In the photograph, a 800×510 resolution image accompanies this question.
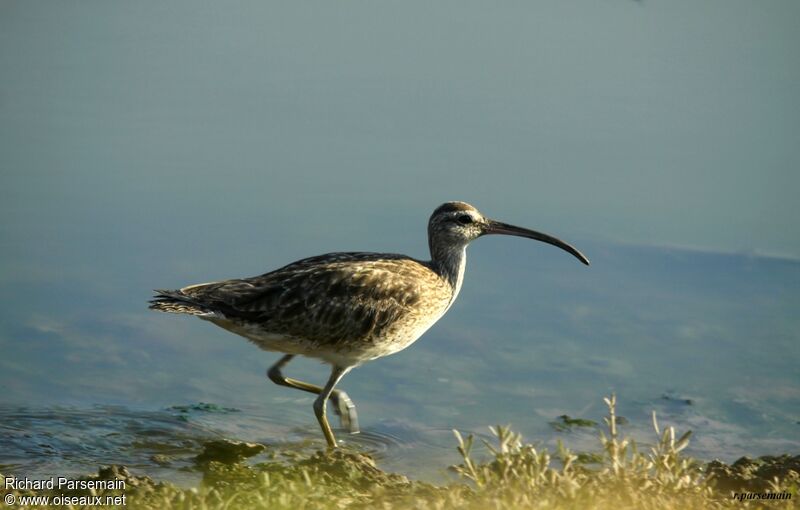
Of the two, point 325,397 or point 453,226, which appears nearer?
point 325,397

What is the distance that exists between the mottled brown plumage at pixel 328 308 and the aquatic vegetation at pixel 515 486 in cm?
129

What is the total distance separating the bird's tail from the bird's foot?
1238 mm

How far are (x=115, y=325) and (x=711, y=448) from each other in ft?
16.7

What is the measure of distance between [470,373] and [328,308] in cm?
168

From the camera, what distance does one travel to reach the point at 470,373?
9945 millimetres

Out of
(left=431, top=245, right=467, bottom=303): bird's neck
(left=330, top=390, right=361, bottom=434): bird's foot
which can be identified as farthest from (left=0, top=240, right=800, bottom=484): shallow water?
(left=431, top=245, right=467, bottom=303): bird's neck

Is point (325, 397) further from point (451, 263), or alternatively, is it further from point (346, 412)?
point (451, 263)

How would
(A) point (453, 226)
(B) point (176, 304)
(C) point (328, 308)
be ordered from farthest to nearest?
(A) point (453, 226), (C) point (328, 308), (B) point (176, 304)

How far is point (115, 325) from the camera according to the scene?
10445 mm

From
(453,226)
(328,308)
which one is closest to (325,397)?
(328,308)

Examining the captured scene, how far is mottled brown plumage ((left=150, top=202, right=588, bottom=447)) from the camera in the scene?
8797mm

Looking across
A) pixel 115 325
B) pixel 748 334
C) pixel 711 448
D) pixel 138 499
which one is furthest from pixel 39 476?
pixel 748 334

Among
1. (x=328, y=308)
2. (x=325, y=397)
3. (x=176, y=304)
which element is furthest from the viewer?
(x=325, y=397)

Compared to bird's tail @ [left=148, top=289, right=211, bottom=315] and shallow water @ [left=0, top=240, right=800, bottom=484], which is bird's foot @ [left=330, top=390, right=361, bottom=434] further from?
bird's tail @ [left=148, top=289, right=211, bottom=315]
